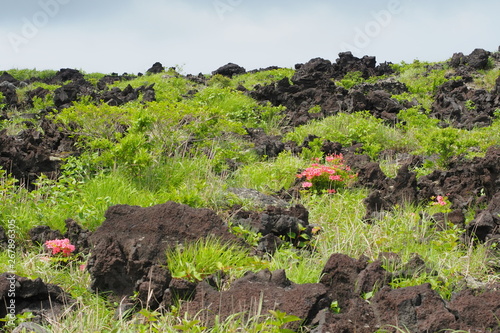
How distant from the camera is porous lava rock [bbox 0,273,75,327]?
12.0ft

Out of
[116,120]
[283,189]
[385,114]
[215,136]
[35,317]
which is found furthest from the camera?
[385,114]

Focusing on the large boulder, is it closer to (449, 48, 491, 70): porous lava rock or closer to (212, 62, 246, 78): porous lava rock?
(212, 62, 246, 78): porous lava rock

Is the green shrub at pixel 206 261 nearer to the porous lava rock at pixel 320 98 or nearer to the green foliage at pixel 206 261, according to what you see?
the green foliage at pixel 206 261

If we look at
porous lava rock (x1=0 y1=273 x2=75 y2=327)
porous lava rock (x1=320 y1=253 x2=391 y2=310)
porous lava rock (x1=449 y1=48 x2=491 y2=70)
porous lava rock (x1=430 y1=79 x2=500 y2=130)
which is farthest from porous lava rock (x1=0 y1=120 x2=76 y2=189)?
porous lava rock (x1=449 y1=48 x2=491 y2=70)

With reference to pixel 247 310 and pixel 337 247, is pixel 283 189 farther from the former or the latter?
pixel 247 310

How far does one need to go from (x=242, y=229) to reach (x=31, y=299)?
200cm

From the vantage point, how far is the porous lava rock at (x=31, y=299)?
12.0 ft

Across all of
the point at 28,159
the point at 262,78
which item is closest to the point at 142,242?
the point at 28,159

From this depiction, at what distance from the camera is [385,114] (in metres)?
13.2

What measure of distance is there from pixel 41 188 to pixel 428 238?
4661 mm

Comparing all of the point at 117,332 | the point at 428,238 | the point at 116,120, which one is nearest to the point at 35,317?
the point at 117,332

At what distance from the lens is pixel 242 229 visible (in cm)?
502

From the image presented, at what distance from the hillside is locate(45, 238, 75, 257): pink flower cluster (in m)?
0.01

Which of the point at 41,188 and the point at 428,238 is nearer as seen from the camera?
the point at 428,238
